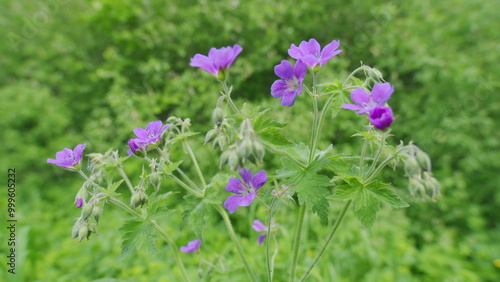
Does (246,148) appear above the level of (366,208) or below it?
above

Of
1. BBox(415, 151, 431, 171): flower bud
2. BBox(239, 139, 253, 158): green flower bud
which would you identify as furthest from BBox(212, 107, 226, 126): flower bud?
BBox(415, 151, 431, 171): flower bud

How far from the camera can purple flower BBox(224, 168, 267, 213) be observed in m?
0.98

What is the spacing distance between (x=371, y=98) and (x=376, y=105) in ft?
0.08

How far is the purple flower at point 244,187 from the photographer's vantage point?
975 millimetres

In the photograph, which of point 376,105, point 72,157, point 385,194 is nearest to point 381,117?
point 376,105

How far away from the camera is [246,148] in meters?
0.78

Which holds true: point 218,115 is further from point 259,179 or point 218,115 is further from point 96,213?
point 96,213

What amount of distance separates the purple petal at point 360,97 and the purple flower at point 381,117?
0.25 feet

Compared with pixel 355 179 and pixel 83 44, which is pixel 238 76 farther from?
pixel 355 179

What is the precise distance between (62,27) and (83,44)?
0.38 meters

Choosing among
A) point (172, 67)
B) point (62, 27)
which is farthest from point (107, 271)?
point (62, 27)

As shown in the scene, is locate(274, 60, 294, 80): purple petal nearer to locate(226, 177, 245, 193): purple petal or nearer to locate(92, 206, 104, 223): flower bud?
locate(226, 177, 245, 193): purple petal

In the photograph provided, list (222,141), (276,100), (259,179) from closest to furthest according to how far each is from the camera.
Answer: (222,141) → (259,179) → (276,100)

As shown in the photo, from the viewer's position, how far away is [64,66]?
4.92 m
